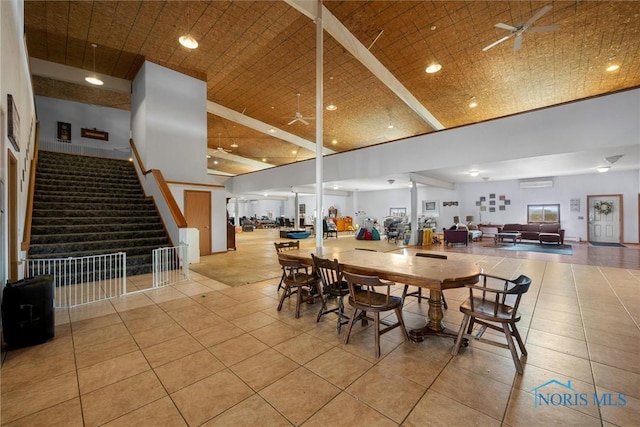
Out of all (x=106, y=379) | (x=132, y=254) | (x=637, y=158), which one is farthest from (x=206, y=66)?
(x=637, y=158)

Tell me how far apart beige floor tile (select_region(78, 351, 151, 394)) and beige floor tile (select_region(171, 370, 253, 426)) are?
1.96 feet

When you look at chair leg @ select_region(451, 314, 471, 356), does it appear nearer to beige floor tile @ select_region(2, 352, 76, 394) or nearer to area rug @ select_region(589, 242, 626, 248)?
beige floor tile @ select_region(2, 352, 76, 394)

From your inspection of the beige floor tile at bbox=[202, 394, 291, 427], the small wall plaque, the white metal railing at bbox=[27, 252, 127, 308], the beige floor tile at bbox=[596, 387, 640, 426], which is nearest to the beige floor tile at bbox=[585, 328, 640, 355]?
the beige floor tile at bbox=[596, 387, 640, 426]

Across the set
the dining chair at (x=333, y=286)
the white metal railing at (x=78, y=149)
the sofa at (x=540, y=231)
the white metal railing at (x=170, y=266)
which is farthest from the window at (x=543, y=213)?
the white metal railing at (x=78, y=149)

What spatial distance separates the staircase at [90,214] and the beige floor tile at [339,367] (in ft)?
15.5

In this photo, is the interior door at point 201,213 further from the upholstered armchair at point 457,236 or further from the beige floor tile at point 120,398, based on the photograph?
the upholstered armchair at point 457,236

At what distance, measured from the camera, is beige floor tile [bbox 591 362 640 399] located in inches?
77.9

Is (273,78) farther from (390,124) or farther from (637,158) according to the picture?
(637,158)

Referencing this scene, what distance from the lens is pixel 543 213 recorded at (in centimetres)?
1127

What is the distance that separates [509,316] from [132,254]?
6.42 metres

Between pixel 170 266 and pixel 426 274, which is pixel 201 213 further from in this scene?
pixel 426 274

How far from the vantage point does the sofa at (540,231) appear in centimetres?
973

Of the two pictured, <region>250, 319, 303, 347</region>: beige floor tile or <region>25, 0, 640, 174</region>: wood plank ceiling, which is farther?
<region>25, 0, 640, 174</region>: wood plank ceiling

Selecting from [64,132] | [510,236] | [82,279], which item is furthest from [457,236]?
[64,132]
